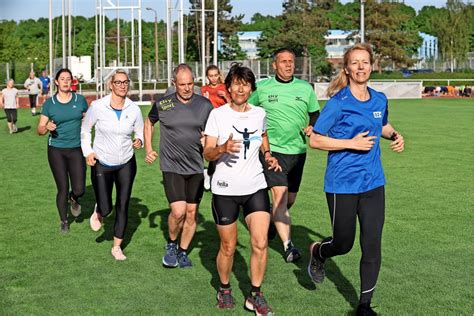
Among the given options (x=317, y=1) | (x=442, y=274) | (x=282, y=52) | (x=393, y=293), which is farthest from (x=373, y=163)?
(x=317, y=1)

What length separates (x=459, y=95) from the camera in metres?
56.6

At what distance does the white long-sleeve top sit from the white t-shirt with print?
7.72 feet

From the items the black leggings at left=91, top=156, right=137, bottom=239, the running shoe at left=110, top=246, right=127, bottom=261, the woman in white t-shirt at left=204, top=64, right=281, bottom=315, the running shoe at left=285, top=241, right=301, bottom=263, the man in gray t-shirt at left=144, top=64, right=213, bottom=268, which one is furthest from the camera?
the black leggings at left=91, top=156, right=137, bottom=239

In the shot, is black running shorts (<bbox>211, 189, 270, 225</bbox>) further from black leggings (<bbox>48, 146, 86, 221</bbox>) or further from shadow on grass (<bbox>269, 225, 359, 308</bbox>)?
black leggings (<bbox>48, 146, 86, 221</bbox>)

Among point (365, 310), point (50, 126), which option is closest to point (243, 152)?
point (365, 310)

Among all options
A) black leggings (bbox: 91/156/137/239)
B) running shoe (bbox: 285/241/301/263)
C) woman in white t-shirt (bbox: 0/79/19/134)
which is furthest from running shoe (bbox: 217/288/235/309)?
woman in white t-shirt (bbox: 0/79/19/134)

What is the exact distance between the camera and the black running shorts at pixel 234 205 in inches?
245

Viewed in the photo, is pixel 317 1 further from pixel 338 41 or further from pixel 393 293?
pixel 393 293

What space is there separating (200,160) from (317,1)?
10591 centimetres

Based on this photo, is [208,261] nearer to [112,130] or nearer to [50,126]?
[112,130]

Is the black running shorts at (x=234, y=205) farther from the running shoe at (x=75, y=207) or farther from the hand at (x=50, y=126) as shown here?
the running shoe at (x=75, y=207)

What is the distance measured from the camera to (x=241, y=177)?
6.19 meters

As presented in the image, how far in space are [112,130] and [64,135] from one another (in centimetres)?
152

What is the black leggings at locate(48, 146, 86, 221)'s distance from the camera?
9711 millimetres
